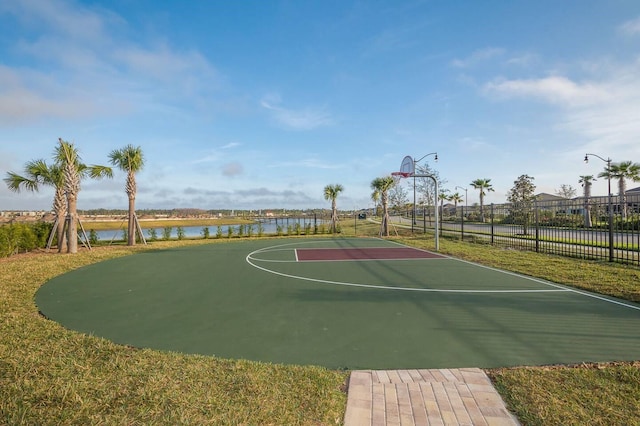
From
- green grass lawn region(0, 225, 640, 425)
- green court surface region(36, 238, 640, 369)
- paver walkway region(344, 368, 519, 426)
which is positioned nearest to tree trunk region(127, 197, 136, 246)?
green court surface region(36, 238, 640, 369)

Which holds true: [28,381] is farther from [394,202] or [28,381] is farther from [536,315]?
[394,202]

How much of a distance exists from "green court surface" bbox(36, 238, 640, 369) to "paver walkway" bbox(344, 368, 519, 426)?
245 millimetres

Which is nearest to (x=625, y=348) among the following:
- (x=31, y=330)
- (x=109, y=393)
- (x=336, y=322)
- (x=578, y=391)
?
(x=578, y=391)

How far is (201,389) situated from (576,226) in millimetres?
12101

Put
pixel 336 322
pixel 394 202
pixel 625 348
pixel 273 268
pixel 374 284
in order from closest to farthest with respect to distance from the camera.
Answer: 1. pixel 625 348
2. pixel 336 322
3. pixel 374 284
4. pixel 273 268
5. pixel 394 202

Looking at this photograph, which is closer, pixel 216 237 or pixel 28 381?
pixel 28 381

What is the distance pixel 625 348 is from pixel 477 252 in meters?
8.60

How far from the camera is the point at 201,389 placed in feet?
8.37

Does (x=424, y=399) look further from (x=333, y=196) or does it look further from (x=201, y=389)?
(x=333, y=196)

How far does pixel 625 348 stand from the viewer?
341cm

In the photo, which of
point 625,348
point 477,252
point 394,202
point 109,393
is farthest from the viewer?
point 394,202

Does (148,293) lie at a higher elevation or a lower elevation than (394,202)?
lower

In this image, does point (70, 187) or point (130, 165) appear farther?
point (130, 165)

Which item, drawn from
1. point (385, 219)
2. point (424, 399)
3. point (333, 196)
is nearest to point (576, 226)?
point (424, 399)
